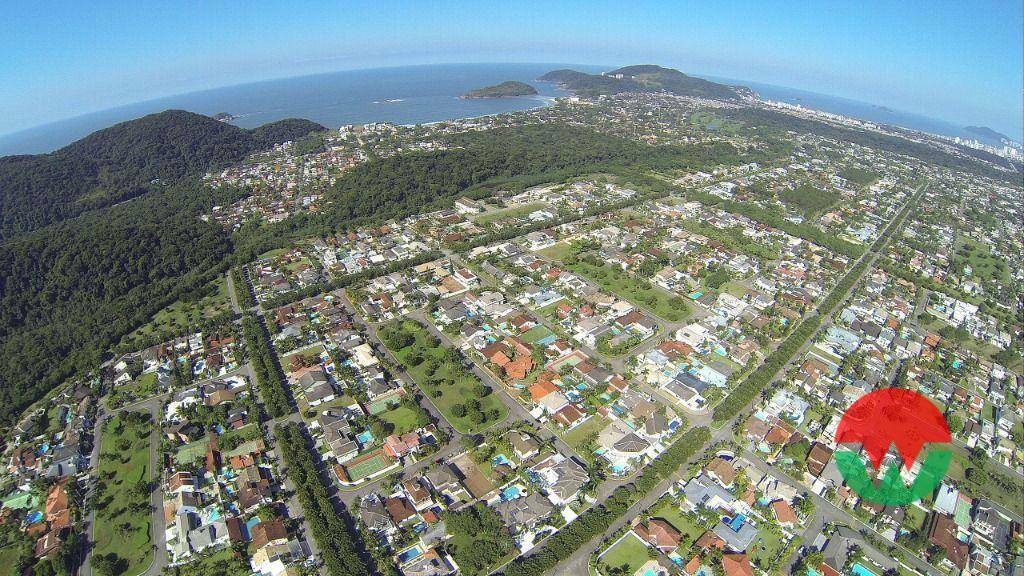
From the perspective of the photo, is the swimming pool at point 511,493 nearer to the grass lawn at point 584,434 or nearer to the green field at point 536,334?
the grass lawn at point 584,434

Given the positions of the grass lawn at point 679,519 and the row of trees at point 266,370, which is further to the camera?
the row of trees at point 266,370

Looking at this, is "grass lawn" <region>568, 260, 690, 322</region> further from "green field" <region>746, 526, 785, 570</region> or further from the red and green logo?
"green field" <region>746, 526, 785, 570</region>

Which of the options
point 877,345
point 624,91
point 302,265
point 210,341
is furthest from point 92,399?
point 624,91

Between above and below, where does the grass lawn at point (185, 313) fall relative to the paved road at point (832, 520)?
above

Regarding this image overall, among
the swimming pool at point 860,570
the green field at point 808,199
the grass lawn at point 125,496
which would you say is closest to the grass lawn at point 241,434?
the grass lawn at point 125,496

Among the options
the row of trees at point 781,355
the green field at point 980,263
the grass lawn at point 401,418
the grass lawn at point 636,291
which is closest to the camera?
the grass lawn at point 401,418

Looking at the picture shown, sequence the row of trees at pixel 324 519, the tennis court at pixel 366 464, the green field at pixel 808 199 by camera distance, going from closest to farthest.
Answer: the row of trees at pixel 324 519, the tennis court at pixel 366 464, the green field at pixel 808 199

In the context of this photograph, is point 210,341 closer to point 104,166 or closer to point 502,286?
point 502,286
